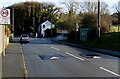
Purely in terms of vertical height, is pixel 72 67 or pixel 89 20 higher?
pixel 89 20

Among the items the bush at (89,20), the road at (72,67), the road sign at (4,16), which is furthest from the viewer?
the bush at (89,20)

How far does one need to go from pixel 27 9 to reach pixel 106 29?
191 ft

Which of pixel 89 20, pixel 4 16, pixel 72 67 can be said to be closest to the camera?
pixel 72 67

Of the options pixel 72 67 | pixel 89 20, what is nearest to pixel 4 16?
pixel 72 67

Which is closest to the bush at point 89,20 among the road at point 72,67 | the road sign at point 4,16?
the road at point 72,67

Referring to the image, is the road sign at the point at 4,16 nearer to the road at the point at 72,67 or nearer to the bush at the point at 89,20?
the road at the point at 72,67

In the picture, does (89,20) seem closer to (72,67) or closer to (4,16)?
(4,16)

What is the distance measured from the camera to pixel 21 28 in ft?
313

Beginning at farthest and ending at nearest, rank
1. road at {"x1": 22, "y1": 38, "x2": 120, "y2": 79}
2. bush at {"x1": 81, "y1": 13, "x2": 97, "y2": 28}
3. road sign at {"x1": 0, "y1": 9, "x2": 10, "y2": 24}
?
1. bush at {"x1": 81, "y1": 13, "x2": 97, "y2": 28}
2. road sign at {"x1": 0, "y1": 9, "x2": 10, "y2": 24}
3. road at {"x1": 22, "y1": 38, "x2": 120, "y2": 79}

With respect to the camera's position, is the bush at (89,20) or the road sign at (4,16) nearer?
the road sign at (4,16)

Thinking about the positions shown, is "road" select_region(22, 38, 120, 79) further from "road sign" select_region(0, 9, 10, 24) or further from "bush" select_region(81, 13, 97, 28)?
"bush" select_region(81, 13, 97, 28)

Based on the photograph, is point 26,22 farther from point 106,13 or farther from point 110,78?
point 110,78

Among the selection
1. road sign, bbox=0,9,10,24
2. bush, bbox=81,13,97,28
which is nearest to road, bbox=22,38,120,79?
road sign, bbox=0,9,10,24

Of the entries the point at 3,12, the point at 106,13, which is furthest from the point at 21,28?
the point at 3,12
